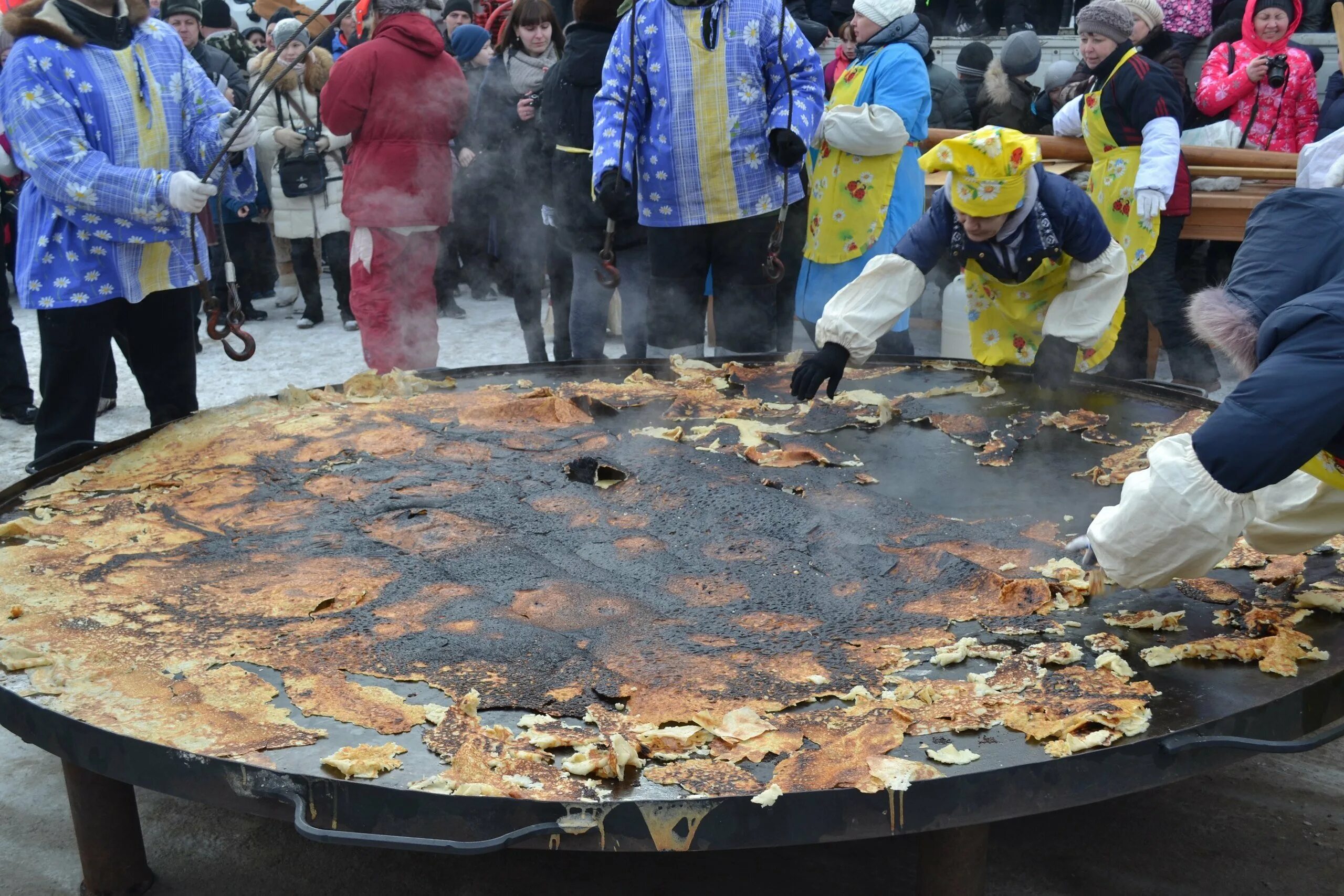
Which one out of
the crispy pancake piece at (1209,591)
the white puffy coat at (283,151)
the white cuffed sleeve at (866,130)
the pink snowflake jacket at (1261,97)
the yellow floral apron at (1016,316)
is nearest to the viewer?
the crispy pancake piece at (1209,591)

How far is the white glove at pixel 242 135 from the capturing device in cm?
362

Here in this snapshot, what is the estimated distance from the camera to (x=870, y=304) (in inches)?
131

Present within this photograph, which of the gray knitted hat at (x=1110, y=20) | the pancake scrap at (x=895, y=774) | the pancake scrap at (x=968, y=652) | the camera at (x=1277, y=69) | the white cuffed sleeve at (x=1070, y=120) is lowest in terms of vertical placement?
the pancake scrap at (x=968, y=652)

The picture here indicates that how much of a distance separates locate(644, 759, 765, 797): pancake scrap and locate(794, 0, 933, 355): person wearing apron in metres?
3.09

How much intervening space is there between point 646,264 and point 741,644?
9.66ft

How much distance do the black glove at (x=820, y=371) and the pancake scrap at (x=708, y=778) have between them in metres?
1.69

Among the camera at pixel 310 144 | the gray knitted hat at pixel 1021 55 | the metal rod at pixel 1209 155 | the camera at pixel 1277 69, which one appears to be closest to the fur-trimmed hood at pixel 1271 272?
the metal rod at pixel 1209 155

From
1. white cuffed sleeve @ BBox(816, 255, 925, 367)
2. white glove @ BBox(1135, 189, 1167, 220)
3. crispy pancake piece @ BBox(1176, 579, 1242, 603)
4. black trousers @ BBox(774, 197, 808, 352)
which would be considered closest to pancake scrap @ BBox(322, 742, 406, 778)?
crispy pancake piece @ BBox(1176, 579, 1242, 603)

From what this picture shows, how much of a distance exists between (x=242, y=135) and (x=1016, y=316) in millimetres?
2570

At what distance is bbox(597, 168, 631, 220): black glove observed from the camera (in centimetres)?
403

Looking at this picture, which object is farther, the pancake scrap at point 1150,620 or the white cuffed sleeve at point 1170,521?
the pancake scrap at point 1150,620

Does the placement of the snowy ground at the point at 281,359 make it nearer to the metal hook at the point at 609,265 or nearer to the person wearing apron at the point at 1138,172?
the metal hook at the point at 609,265

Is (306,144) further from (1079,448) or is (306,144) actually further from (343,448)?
(1079,448)

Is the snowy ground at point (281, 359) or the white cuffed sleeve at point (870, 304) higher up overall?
the white cuffed sleeve at point (870, 304)
